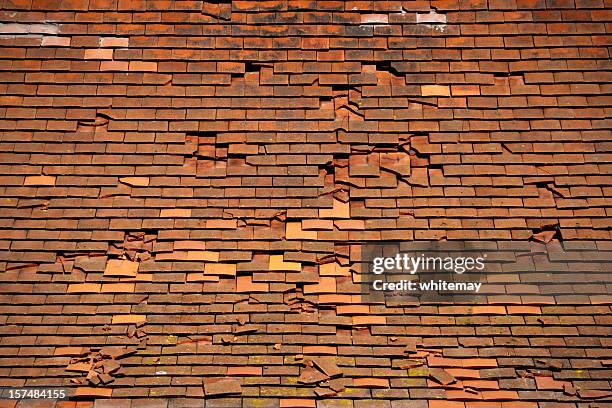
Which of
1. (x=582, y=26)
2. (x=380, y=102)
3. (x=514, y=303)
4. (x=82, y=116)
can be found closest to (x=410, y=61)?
(x=380, y=102)

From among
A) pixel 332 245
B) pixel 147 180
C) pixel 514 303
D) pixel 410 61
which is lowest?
pixel 514 303

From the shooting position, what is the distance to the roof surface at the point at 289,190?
5168 mm

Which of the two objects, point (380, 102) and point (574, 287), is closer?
point (574, 287)

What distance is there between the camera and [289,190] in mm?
5672

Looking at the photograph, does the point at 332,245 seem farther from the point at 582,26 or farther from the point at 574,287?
the point at 582,26

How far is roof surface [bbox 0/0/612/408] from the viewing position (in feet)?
17.0

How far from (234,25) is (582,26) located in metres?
2.92

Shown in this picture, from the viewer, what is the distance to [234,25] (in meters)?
6.07

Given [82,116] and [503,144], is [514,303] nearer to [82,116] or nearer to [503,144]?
[503,144]

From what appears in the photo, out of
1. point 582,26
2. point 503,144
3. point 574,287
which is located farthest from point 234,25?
point 574,287

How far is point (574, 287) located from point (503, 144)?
4.10 feet

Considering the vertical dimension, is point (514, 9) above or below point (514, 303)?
above

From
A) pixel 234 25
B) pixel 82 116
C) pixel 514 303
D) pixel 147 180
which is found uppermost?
pixel 234 25

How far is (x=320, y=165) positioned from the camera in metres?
5.73
